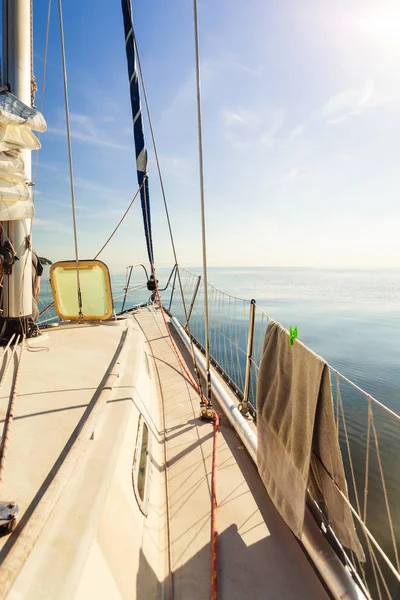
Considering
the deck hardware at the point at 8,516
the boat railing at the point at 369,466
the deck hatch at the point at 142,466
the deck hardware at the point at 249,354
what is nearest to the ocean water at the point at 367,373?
the boat railing at the point at 369,466

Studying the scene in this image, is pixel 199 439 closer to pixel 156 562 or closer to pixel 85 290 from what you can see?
pixel 156 562

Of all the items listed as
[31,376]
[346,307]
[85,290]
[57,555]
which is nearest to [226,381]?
[85,290]

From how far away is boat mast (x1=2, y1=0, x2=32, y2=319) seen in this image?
11.1 feet

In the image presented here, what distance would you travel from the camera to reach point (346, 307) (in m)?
32.3

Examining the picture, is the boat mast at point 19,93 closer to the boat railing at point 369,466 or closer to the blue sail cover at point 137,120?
the blue sail cover at point 137,120

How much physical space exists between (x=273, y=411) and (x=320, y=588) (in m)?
1.13

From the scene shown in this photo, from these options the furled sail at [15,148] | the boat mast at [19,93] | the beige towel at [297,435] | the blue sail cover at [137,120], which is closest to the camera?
the beige towel at [297,435]

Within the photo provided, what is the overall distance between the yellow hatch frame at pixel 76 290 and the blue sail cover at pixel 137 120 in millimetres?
1104

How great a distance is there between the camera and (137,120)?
5.28m

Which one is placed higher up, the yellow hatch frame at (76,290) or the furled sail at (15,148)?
the furled sail at (15,148)

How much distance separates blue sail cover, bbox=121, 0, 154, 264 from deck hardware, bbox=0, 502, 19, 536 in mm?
4722

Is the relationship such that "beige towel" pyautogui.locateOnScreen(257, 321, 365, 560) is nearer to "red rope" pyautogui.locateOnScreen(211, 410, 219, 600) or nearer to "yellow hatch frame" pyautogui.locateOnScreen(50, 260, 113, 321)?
"red rope" pyautogui.locateOnScreen(211, 410, 219, 600)

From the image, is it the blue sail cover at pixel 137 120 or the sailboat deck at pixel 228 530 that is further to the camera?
the blue sail cover at pixel 137 120

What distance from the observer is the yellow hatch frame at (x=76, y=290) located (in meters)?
4.95
